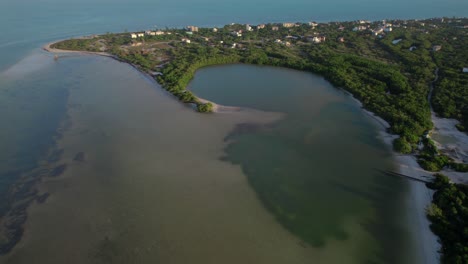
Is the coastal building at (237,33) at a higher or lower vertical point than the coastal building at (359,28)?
lower

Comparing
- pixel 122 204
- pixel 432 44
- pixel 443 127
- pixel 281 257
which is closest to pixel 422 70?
pixel 443 127

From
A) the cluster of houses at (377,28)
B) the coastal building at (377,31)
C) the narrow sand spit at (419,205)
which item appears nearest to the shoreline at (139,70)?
the narrow sand spit at (419,205)

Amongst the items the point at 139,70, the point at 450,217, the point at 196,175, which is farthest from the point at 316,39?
the point at 450,217

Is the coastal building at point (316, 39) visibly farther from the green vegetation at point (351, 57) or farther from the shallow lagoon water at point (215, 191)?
the shallow lagoon water at point (215, 191)

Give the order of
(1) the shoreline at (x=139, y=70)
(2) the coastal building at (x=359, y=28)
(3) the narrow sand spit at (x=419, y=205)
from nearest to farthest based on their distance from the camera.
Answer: (3) the narrow sand spit at (x=419, y=205)
(1) the shoreline at (x=139, y=70)
(2) the coastal building at (x=359, y=28)

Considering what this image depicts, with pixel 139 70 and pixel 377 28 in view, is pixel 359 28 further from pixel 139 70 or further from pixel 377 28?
pixel 139 70

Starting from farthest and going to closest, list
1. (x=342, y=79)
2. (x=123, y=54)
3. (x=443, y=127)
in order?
(x=123, y=54)
(x=342, y=79)
(x=443, y=127)

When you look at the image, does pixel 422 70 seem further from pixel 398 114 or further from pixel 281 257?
pixel 281 257
